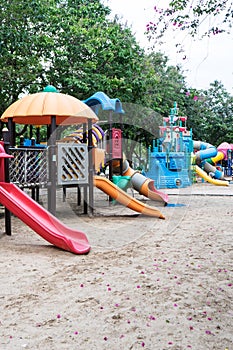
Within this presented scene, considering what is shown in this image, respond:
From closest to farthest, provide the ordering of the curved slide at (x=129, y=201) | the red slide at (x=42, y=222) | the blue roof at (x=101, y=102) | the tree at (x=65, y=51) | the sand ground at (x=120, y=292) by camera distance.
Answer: the sand ground at (x=120, y=292) < the red slide at (x=42, y=222) < the curved slide at (x=129, y=201) < the blue roof at (x=101, y=102) < the tree at (x=65, y=51)

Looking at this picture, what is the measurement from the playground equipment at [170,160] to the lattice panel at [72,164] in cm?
904

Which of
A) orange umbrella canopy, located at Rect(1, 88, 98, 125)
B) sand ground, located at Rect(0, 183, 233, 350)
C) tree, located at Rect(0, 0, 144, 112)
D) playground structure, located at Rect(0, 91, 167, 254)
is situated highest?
tree, located at Rect(0, 0, 144, 112)

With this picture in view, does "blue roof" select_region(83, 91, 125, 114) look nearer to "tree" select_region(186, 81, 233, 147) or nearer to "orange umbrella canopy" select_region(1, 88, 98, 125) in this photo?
"orange umbrella canopy" select_region(1, 88, 98, 125)

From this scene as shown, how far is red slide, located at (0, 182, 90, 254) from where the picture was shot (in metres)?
5.68

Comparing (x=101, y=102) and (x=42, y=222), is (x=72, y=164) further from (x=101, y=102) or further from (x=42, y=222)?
(x=101, y=102)

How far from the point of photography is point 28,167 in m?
8.02

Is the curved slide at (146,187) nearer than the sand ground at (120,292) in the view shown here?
No

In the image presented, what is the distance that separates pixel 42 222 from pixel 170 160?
12.7 m

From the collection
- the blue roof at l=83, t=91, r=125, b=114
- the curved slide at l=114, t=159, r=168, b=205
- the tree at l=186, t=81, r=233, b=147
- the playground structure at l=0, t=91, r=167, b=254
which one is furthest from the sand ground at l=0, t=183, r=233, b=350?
the tree at l=186, t=81, r=233, b=147

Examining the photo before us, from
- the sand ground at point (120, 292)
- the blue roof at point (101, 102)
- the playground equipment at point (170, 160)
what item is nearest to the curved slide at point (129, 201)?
the sand ground at point (120, 292)

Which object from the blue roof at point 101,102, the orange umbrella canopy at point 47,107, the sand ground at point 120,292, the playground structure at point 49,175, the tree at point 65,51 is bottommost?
the sand ground at point 120,292

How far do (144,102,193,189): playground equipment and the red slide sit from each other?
38.7 ft

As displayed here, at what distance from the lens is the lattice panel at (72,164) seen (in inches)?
329

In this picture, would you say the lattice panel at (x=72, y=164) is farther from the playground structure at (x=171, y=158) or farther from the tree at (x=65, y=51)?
the playground structure at (x=171, y=158)
